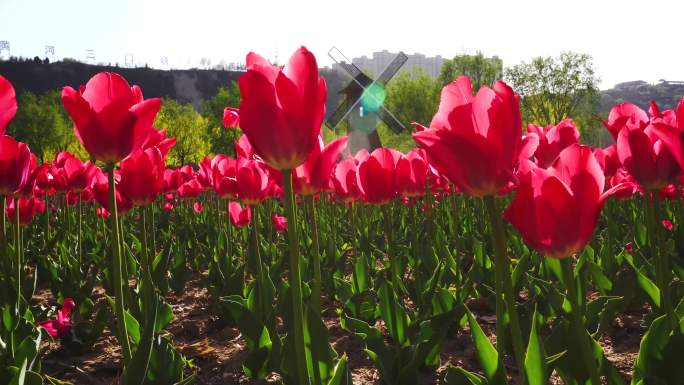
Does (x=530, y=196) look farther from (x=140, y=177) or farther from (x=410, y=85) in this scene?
(x=410, y=85)

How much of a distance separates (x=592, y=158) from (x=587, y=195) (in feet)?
0.29

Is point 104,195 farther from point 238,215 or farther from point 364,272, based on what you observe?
point 238,215

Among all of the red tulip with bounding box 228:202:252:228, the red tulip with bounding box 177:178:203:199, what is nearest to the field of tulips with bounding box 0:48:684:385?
the red tulip with bounding box 228:202:252:228

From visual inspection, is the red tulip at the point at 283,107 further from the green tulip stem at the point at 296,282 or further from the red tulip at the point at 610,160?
the red tulip at the point at 610,160

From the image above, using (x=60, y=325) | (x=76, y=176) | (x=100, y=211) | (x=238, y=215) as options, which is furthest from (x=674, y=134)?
(x=100, y=211)

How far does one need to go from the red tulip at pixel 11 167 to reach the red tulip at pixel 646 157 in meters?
2.33

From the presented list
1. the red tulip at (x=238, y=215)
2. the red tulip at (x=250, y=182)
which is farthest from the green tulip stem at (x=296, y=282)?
the red tulip at (x=238, y=215)

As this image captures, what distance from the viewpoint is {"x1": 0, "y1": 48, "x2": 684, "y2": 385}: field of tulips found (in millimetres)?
1140

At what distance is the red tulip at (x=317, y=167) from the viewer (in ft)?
5.52

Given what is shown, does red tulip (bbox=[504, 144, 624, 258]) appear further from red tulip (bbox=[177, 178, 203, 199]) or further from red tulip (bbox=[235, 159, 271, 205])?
red tulip (bbox=[177, 178, 203, 199])

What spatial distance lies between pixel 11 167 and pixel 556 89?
58.5 metres

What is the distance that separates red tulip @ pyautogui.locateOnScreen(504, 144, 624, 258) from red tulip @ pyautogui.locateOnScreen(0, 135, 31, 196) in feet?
6.73

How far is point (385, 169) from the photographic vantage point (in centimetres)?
250

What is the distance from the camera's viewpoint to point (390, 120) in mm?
36000
